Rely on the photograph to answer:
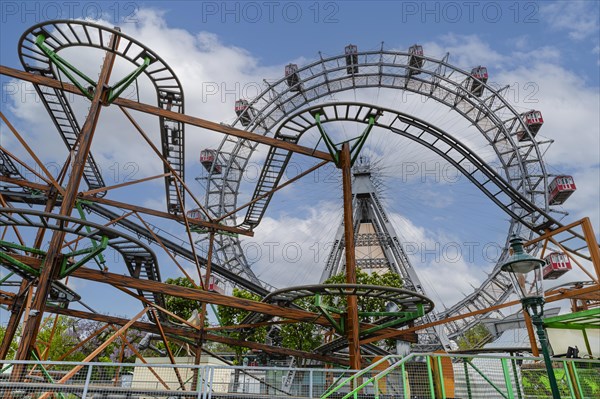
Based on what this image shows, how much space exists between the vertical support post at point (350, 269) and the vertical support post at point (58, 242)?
7.39 m

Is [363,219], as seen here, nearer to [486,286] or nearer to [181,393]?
[486,286]

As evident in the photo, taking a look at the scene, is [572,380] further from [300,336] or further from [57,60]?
[300,336]

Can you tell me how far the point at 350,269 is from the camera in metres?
12.9

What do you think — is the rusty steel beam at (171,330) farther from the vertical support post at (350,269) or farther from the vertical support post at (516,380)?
the vertical support post at (516,380)

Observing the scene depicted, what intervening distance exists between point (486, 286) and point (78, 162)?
3807 centimetres

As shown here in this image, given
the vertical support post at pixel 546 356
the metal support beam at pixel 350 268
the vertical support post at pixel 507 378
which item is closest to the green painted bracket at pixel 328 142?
the metal support beam at pixel 350 268

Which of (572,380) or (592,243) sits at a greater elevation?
(592,243)

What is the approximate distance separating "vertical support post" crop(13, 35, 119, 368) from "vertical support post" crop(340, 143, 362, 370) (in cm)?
739

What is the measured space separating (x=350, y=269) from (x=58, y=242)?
777 cm

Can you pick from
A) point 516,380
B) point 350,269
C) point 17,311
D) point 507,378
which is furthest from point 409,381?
point 17,311

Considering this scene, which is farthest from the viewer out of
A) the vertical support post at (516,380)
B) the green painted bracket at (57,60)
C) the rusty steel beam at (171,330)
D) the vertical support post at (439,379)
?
the rusty steel beam at (171,330)

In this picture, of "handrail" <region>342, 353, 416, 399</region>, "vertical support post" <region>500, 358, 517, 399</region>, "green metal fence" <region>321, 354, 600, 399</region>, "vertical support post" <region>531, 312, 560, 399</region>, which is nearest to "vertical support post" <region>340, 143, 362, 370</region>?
"green metal fence" <region>321, 354, 600, 399</region>

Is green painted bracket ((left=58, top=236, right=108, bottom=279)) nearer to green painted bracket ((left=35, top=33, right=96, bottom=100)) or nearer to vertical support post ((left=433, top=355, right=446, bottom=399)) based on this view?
green painted bracket ((left=35, top=33, right=96, bottom=100))

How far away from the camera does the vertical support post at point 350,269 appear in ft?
37.9
